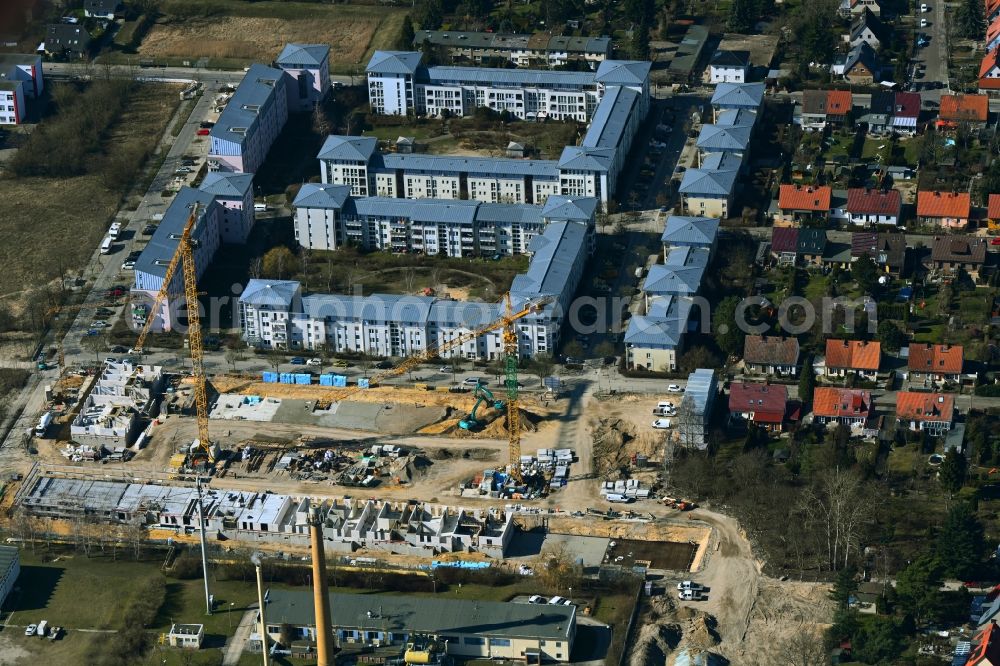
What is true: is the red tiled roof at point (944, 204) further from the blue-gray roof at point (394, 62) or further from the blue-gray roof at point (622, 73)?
the blue-gray roof at point (394, 62)

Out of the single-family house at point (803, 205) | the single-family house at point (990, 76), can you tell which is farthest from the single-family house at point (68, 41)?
the single-family house at point (990, 76)

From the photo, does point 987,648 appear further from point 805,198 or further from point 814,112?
point 814,112

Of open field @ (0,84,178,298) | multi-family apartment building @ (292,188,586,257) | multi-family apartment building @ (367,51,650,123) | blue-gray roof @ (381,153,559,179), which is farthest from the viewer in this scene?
multi-family apartment building @ (367,51,650,123)

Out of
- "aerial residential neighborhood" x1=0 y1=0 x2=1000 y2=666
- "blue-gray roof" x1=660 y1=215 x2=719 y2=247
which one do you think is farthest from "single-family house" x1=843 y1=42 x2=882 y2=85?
"blue-gray roof" x1=660 y1=215 x2=719 y2=247

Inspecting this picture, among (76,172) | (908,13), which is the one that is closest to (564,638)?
(76,172)

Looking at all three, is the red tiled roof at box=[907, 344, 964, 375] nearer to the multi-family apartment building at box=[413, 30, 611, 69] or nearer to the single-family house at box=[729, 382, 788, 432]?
the single-family house at box=[729, 382, 788, 432]

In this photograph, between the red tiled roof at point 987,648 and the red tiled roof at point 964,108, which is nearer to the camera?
the red tiled roof at point 987,648
